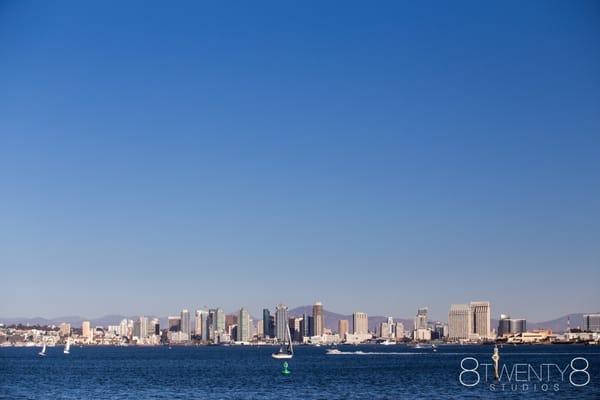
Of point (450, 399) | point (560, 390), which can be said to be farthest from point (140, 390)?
point (560, 390)

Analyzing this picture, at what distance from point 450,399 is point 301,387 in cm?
2002

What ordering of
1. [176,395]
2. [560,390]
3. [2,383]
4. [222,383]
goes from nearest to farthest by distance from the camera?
[560,390]
[176,395]
[222,383]
[2,383]

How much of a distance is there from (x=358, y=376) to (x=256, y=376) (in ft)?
39.4

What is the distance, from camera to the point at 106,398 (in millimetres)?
70500

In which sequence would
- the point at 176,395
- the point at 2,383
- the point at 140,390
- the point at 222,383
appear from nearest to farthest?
the point at 176,395, the point at 140,390, the point at 222,383, the point at 2,383

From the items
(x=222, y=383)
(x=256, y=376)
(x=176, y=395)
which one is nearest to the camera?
(x=176, y=395)

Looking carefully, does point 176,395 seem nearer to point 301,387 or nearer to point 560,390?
point 301,387

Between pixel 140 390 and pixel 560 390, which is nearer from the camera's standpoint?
pixel 560 390

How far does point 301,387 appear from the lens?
80500 mm

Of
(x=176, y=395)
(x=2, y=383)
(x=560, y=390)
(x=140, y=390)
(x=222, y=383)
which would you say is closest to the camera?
(x=560, y=390)

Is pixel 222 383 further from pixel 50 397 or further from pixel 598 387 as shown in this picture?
pixel 598 387

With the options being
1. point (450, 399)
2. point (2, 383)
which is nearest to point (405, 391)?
point (450, 399)

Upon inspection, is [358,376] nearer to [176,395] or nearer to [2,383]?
[176,395]

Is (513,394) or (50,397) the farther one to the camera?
(50,397)
